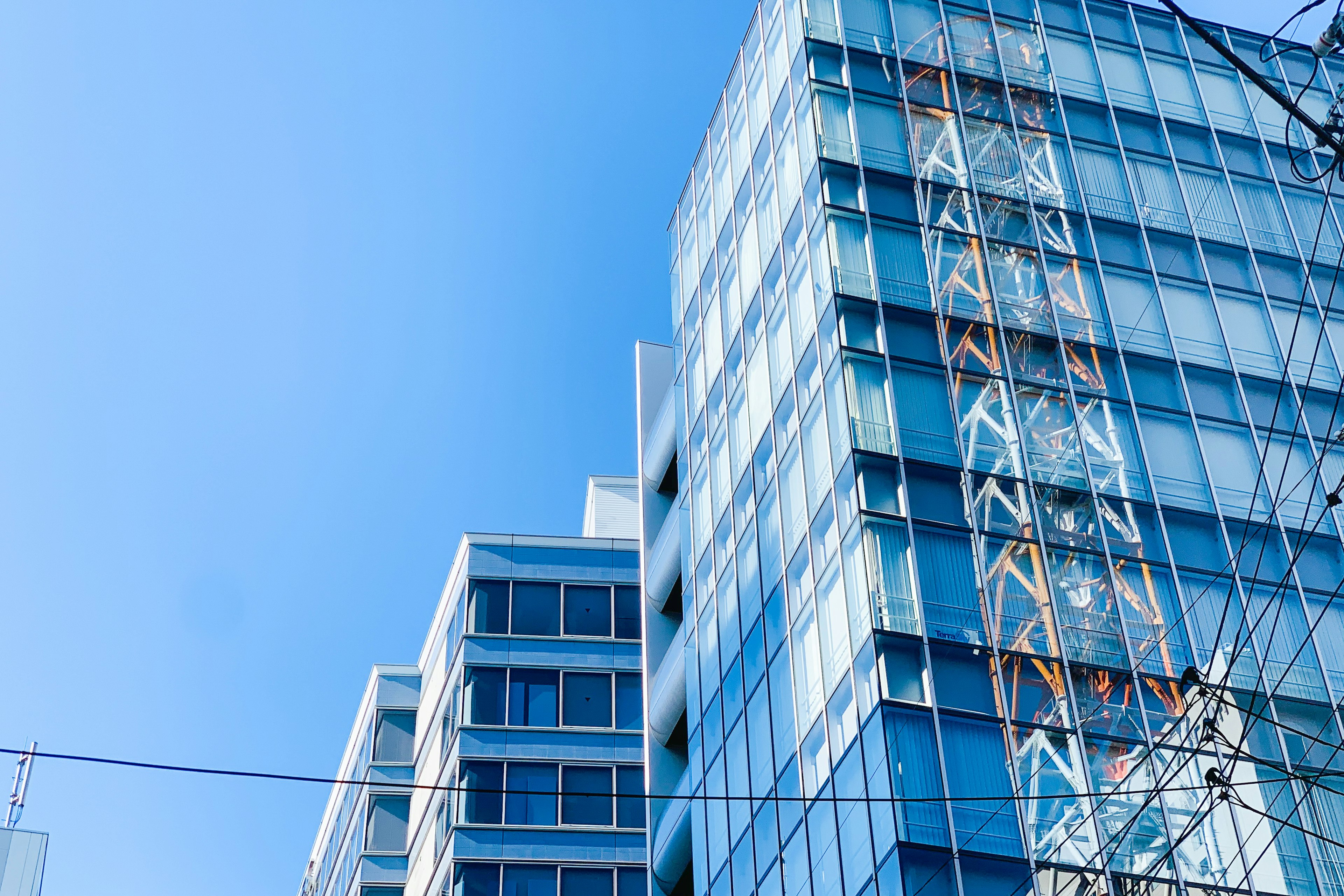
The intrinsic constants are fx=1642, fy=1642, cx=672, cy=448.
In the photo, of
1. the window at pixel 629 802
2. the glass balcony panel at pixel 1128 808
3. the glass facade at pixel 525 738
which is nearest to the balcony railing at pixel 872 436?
the glass balcony panel at pixel 1128 808

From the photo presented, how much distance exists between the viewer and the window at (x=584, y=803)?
46.2 m

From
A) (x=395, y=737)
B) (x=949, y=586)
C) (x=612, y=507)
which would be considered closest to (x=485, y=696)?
(x=395, y=737)

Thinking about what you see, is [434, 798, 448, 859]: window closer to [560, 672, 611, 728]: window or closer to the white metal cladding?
[560, 672, 611, 728]: window

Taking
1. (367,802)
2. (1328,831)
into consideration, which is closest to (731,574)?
(1328,831)

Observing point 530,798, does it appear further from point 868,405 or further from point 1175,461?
point 1175,461

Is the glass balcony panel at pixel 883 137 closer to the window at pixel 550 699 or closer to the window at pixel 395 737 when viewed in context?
the window at pixel 550 699

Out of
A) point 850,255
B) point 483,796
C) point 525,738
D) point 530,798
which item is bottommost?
point 530,798

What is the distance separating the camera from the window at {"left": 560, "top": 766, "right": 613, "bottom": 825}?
152 feet

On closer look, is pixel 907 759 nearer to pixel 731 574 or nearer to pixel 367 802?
pixel 731 574

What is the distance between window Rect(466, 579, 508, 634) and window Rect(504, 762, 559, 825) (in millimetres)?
4508

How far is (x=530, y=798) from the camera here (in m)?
45.9

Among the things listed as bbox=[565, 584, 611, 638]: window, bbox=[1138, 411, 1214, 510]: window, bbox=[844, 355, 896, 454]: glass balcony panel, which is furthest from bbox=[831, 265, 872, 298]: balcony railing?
bbox=[565, 584, 611, 638]: window

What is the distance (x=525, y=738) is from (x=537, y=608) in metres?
4.37

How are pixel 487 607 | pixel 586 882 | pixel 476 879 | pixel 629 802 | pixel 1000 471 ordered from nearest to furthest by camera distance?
1. pixel 1000 471
2. pixel 476 879
3. pixel 586 882
4. pixel 629 802
5. pixel 487 607
